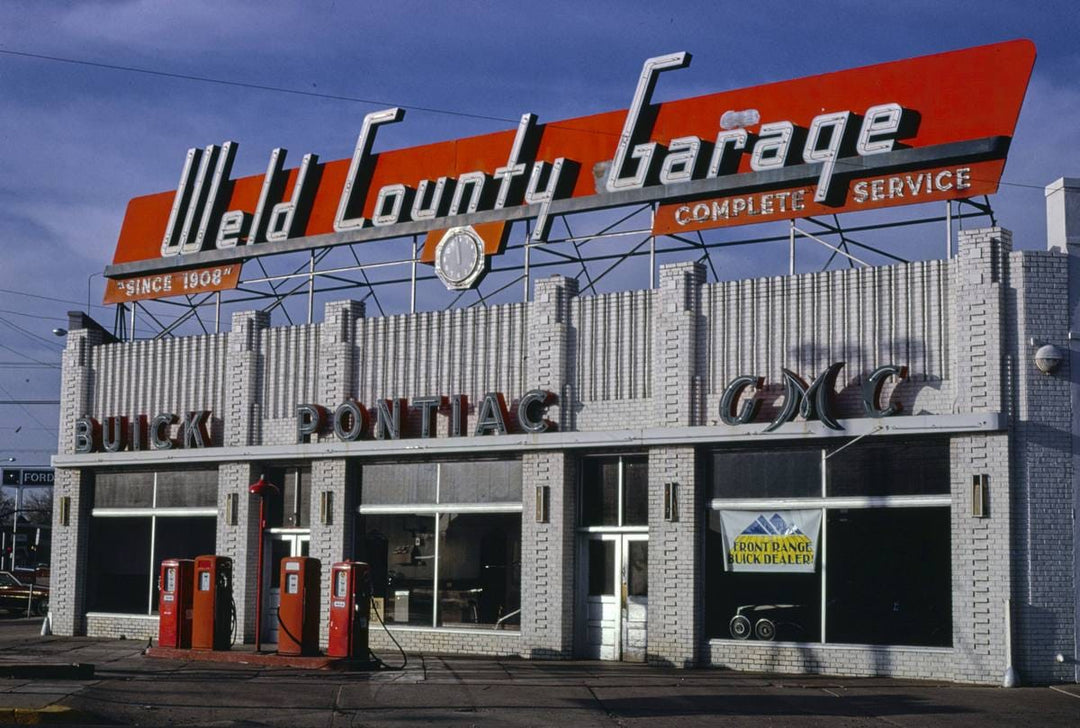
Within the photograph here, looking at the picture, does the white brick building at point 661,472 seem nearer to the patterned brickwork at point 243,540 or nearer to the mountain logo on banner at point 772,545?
the patterned brickwork at point 243,540

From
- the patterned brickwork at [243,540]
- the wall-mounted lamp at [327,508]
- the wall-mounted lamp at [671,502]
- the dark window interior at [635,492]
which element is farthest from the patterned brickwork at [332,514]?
the wall-mounted lamp at [671,502]

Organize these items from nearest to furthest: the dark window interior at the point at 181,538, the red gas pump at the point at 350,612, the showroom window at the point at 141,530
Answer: the red gas pump at the point at 350,612
the dark window interior at the point at 181,538
the showroom window at the point at 141,530

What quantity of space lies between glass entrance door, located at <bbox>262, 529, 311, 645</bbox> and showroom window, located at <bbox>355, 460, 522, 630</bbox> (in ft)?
5.62

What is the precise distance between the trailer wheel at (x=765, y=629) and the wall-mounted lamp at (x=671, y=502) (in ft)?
7.63

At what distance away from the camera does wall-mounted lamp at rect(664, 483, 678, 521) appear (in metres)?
24.2

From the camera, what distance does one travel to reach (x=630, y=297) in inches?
1003

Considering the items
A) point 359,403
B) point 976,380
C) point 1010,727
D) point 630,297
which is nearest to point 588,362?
point 630,297

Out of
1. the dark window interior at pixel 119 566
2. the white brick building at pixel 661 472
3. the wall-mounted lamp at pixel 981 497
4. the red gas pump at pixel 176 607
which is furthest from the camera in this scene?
the dark window interior at pixel 119 566

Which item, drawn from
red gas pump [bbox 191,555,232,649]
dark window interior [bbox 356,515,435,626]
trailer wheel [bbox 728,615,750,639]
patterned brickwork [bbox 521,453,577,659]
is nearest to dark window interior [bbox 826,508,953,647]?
trailer wheel [bbox 728,615,750,639]

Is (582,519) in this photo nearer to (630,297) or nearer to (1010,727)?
(630,297)

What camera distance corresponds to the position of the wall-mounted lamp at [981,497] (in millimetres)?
21250

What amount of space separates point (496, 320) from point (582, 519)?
436 centimetres

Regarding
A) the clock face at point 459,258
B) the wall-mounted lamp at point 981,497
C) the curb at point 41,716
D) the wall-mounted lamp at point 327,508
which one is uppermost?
the clock face at point 459,258

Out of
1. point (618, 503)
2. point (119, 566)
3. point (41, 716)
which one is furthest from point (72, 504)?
point (41, 716)
